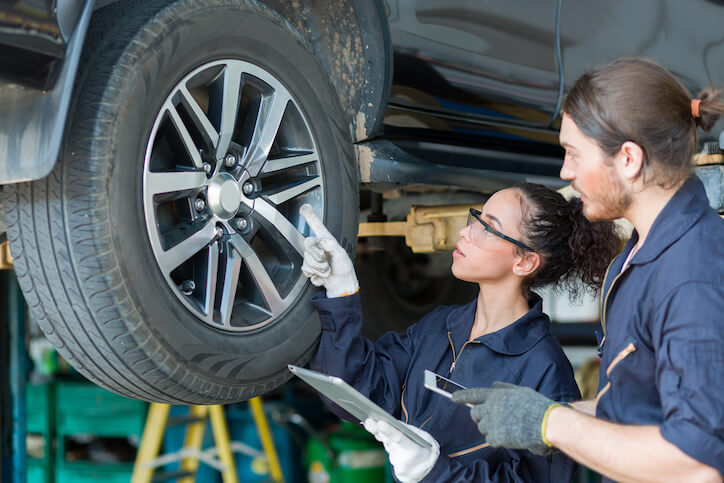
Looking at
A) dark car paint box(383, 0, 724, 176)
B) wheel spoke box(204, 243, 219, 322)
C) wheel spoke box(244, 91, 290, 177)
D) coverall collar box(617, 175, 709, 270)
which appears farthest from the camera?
dark car paint box(383, 0, 724, 176)

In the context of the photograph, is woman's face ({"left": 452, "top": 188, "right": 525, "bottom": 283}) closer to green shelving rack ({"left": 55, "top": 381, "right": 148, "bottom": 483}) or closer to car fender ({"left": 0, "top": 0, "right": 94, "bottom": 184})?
car fender ({"left": 0, "top": 0, "right": 94, "bottom": 184})

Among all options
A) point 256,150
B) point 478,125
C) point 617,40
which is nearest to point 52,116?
point 256,150

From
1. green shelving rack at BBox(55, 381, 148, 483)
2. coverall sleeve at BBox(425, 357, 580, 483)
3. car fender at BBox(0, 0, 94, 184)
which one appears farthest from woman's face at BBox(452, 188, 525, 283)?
green shelving rack at BBox(55, 381, 148, 483)

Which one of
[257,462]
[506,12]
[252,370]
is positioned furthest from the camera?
[257,462]

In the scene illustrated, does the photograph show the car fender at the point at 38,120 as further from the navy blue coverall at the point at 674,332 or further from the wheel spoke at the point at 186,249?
the navy blue coverall at the point at 674,332

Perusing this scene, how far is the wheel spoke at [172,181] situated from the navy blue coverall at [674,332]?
79 cm

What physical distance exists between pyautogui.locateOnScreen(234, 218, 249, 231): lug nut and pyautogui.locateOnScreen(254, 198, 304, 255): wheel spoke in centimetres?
3

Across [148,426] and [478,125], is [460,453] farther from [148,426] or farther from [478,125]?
[148,426]

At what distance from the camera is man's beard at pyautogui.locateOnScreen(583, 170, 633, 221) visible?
1316 millimetres

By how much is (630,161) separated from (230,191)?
2.44ft

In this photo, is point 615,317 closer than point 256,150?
Yes

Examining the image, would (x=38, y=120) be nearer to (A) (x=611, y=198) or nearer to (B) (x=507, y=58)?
(A) (x=611, y=198)

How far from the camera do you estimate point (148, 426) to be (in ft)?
13.0

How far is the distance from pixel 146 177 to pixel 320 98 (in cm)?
50
